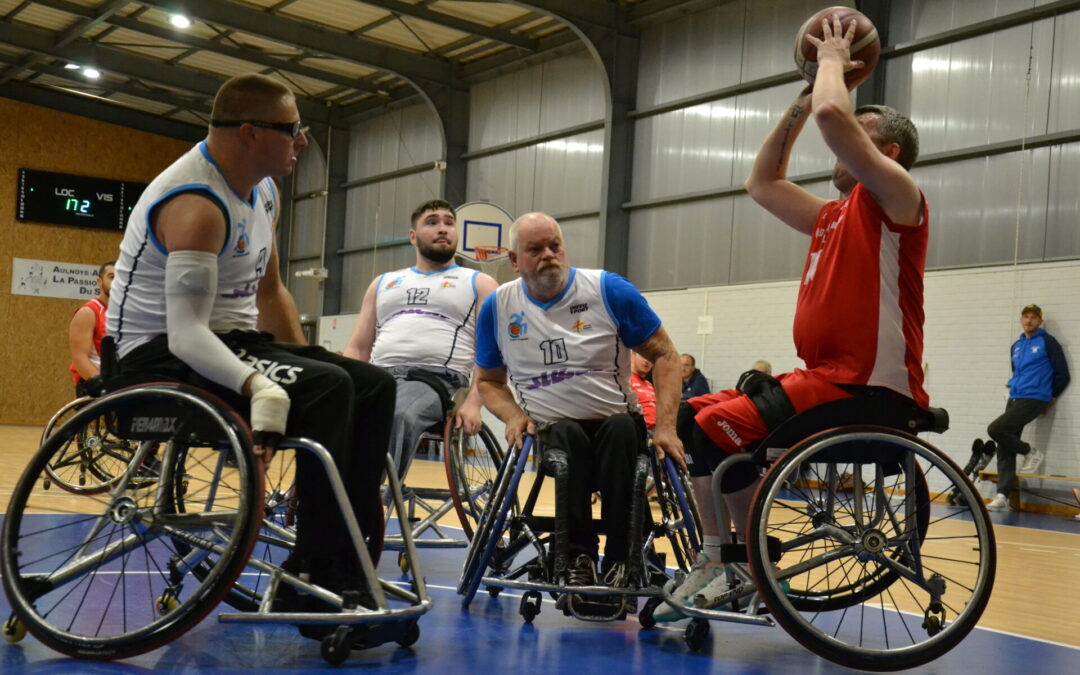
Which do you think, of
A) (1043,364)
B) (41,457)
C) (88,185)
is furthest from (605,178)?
(41,457)

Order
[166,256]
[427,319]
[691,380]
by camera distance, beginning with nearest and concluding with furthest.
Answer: [166,256]
[427,319]
[691,380]

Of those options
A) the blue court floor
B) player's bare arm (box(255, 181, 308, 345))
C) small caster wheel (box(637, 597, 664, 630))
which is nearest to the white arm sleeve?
player's bare arm (box(255, 181, 308, 345))

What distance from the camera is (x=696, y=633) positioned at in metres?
2.68

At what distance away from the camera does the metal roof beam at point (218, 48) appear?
14.5m

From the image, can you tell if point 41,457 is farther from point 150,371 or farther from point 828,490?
point 828,490

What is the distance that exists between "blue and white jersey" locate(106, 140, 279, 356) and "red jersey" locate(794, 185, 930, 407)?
51.7 inches

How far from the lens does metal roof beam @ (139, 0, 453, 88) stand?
1358cm

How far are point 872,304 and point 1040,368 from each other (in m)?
6.91

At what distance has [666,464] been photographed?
9.60 ft

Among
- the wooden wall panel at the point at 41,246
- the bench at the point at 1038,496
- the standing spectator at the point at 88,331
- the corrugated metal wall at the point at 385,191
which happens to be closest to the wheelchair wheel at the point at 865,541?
the standing spectator at the point at 88,331

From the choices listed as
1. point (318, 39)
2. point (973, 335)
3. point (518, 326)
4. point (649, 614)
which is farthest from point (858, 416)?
point (318, 39)

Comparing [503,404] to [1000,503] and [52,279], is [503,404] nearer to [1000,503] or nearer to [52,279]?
[1000,503]

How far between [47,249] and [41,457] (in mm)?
17716

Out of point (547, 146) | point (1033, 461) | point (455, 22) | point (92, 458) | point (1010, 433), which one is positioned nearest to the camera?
point (92, 458)
